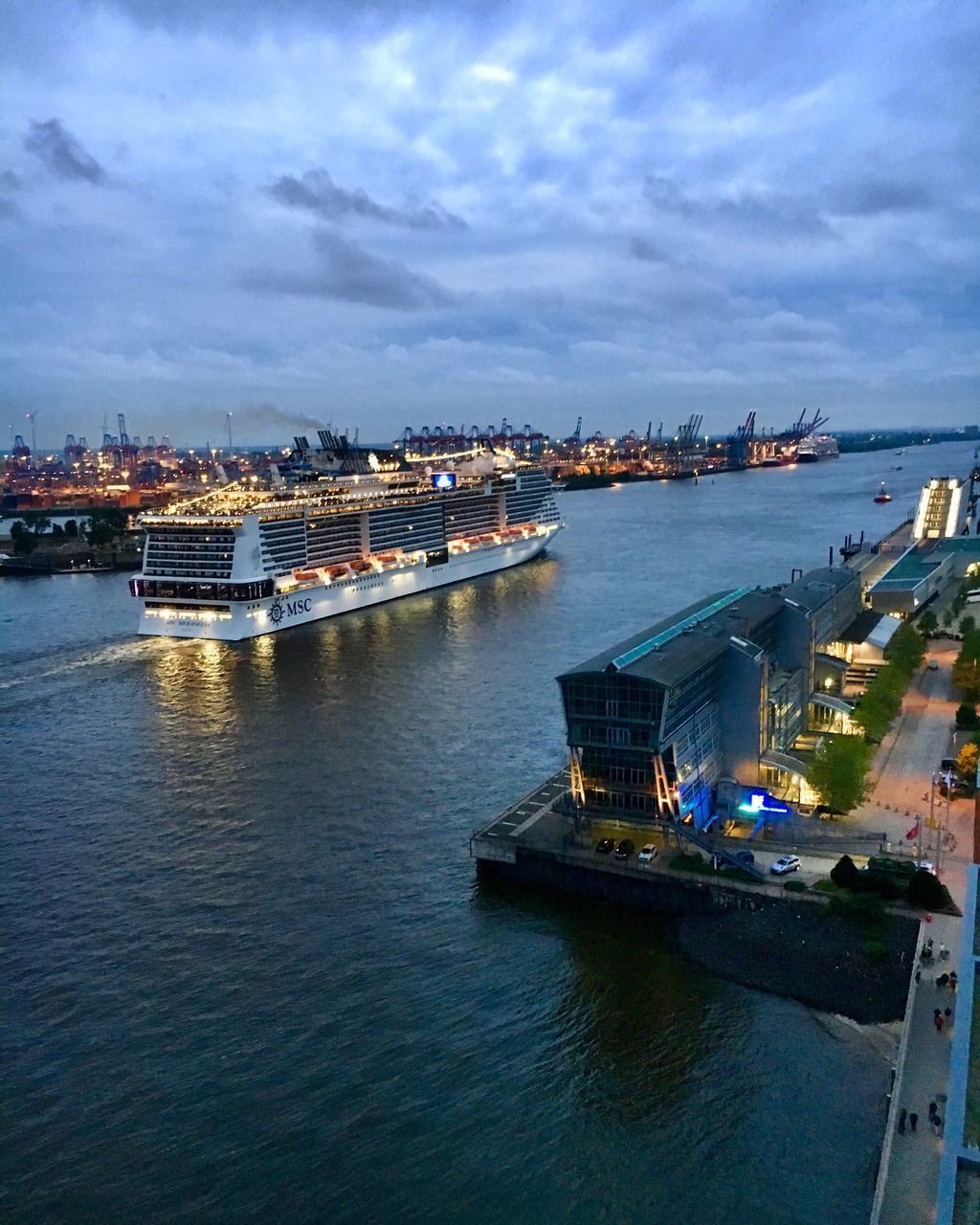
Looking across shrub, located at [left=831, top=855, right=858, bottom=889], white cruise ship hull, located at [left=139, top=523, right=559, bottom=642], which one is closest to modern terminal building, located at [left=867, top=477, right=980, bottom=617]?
white cruise ship hull, located at [left=139, top=523, right=559, bottom=642]

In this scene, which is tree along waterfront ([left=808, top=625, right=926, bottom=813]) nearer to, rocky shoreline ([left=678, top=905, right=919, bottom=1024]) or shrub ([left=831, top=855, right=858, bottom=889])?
shrub ([left=831, top=855, right=858, bottom=889])

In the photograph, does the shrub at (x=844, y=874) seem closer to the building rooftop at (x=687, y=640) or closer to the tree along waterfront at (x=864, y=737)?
the tree along waterfront at (x=864, y=737)

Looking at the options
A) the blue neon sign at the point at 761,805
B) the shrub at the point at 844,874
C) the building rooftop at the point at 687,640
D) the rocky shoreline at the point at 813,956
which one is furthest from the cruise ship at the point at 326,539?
the shrub at the point at 844,874

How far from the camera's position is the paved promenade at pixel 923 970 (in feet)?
34.6

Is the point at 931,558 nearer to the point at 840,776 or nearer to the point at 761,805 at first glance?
the point at 840,776

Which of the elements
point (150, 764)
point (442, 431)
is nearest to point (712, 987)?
point (150, 764)

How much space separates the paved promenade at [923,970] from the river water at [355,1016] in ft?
2.32

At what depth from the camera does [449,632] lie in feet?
133

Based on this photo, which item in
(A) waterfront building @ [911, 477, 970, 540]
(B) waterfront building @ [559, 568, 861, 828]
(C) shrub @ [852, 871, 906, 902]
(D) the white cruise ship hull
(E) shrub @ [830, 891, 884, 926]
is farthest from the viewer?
(A) waterfront building @ [911, 477, 970, 540]

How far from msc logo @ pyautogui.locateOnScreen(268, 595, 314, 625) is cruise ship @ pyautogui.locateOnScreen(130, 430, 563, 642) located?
0.05 m

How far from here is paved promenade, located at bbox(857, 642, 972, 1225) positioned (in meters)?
10.5

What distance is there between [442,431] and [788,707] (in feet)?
591

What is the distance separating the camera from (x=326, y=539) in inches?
1828

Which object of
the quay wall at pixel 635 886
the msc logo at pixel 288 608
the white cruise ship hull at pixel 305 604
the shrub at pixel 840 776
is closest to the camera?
the quay wall at pixel 635 886
